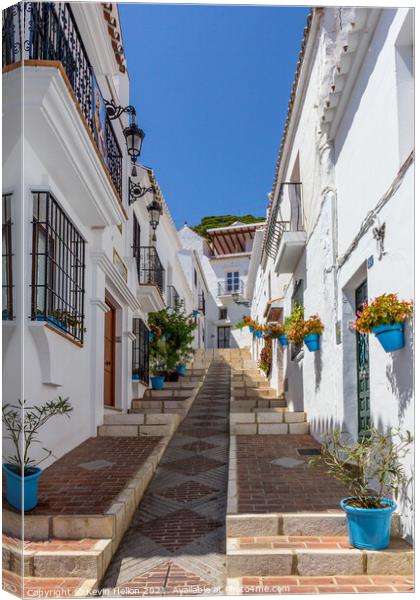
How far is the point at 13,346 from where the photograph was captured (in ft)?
13.9

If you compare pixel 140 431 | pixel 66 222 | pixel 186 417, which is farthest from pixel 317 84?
pixel 186 417

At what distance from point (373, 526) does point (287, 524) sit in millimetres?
769

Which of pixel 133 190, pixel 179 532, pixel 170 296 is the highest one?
pixel 133 190

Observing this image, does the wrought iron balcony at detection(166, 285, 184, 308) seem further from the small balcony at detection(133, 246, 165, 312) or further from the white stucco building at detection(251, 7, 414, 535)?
the white stucco building at detection(251, 7, 414, 535)

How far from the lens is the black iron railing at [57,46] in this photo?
4215 millimetres

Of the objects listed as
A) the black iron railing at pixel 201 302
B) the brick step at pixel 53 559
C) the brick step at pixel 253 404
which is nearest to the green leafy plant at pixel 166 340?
the brick step at pixel 253 404

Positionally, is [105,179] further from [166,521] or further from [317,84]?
[166,521]

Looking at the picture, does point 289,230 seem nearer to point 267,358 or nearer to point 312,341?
point 312,341

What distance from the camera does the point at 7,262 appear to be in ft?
14.4

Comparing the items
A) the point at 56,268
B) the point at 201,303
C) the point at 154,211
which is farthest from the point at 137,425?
the point at 201,303

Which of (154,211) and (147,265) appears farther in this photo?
(147,265)

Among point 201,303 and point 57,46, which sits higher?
point 57,46

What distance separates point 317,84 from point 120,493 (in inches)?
218

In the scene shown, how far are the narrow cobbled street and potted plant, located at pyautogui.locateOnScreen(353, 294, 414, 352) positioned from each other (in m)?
Answer: 2.02
